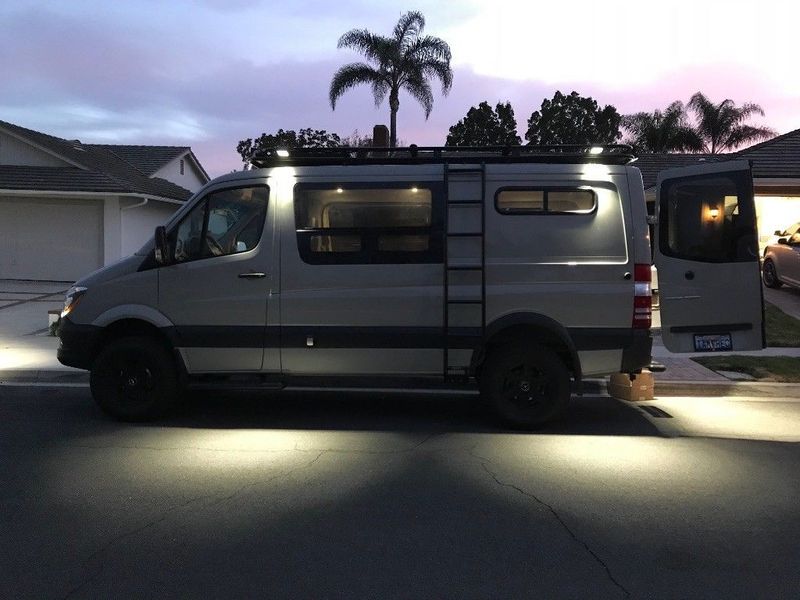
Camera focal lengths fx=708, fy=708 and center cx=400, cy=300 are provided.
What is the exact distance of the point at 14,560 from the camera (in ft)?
12.8

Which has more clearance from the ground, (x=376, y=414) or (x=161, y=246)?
(x=161, y=246)

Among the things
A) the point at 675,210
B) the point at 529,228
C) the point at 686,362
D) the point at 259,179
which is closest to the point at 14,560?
the point at 259,179

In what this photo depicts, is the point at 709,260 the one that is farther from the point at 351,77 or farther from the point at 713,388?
the point at 351,77

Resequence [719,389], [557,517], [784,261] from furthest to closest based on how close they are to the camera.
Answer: [784,261] < [719,389] < [557,517]

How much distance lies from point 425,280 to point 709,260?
2767 millimetres

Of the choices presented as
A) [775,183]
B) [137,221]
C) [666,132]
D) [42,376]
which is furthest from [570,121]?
[42,376]

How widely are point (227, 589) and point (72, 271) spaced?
1879 centimetres

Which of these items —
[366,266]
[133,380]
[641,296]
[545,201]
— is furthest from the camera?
[133,380]

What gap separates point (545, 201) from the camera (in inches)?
255

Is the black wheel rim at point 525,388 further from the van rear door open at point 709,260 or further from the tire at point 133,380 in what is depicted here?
the tire at point 133,380

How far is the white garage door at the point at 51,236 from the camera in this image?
20188mm

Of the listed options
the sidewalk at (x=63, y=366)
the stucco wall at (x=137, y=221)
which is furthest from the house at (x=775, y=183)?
the stucco wall at (x=137, y=221)

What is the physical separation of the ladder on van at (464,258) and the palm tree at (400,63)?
1964cm

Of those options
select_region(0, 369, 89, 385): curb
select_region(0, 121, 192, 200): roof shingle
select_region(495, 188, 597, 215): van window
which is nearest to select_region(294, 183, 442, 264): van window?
select_region(495, 188, 597, 215): van window
